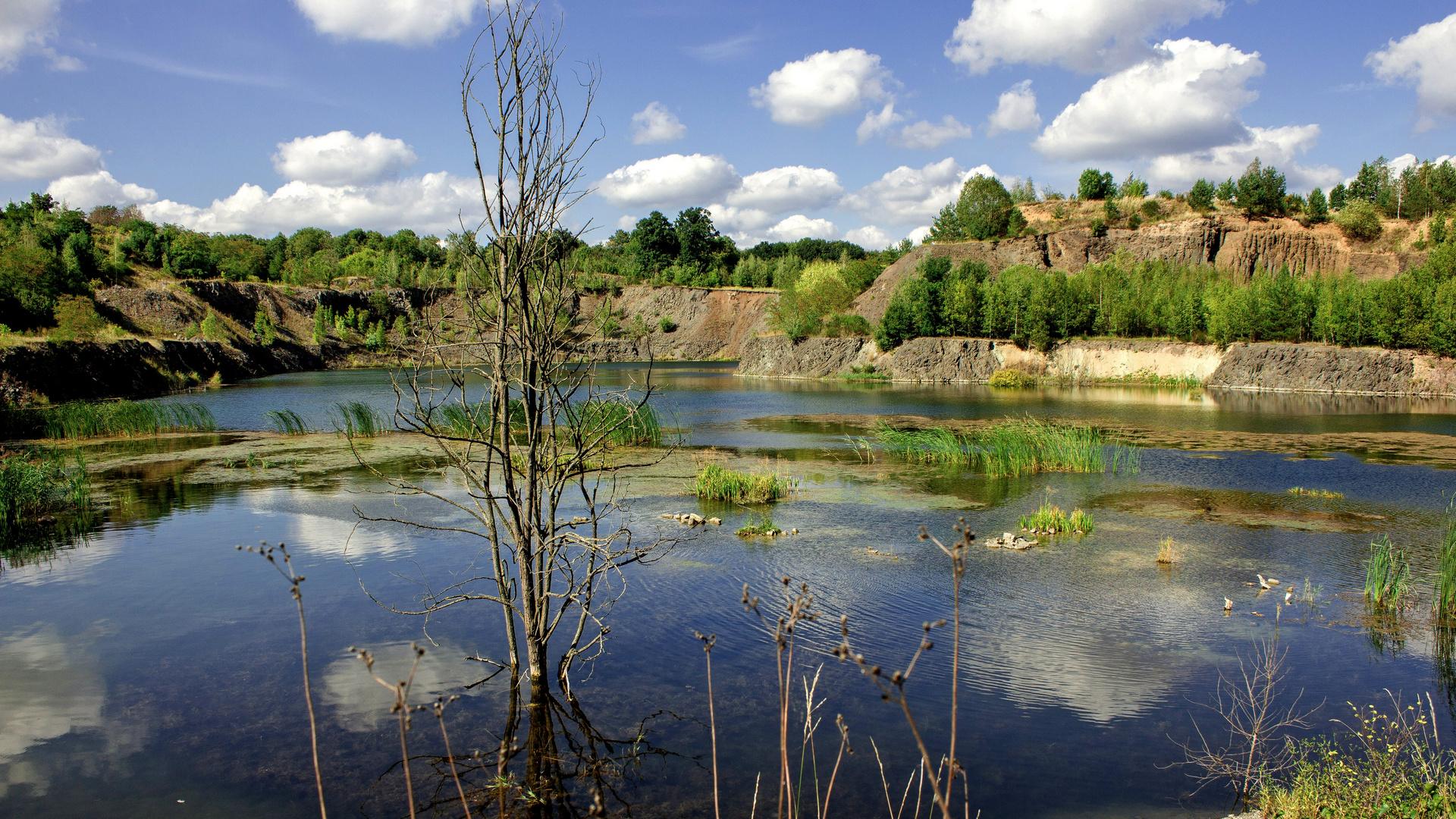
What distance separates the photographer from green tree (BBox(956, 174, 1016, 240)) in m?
64.4


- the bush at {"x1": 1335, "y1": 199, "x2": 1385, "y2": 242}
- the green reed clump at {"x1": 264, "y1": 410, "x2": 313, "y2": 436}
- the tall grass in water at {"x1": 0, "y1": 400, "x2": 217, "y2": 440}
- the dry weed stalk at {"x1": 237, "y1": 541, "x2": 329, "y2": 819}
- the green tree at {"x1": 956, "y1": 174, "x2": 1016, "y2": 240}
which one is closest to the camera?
the dry weed stalk at {"x1": 237, "y1": 541, "x2": 329, "y2": 819}

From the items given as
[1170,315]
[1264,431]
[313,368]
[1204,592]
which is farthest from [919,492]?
[313,368]

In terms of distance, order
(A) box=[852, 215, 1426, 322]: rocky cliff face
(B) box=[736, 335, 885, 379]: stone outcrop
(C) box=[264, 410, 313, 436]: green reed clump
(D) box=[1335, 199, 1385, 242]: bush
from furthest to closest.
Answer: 1. (D) box=[1335, 199, 1385, 242]: bush
2. (A) box=[852, 215, 1426, 322]: rocky cliff face
3. (B) box=[736, 335, 885, 379]: stone outcrop
4. (C) box=[264, 410, 313, 436]: green reed clump

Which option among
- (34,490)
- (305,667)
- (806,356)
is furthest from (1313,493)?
(806,356)

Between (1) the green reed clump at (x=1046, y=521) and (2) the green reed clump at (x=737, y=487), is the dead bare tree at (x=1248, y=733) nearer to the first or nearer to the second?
(1) the green reed clump at (x=1046, y=521)

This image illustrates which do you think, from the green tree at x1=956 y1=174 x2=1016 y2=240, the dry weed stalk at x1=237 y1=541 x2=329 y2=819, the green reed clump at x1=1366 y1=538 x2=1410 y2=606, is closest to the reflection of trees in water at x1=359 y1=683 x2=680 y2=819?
the dry weed stalk at x1=237 y1=541 x2=329 y2=819

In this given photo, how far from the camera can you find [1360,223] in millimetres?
58125

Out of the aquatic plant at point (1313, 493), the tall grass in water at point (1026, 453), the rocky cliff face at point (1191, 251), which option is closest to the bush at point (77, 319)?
the tall grass in water at point (1026, 453)

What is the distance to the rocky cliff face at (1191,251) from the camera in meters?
57.9

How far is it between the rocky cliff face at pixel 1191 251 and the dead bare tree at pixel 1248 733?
51.7 m

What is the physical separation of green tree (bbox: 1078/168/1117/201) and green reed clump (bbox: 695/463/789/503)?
6344 centimetres

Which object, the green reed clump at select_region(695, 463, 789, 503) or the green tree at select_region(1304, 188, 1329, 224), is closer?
the green reed clump at select_region(695, 463, 789, 503)

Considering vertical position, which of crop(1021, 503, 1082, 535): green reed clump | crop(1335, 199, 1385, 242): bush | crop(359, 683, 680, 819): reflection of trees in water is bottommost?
crop(359, 683, 680, 819): reflection of trees in water

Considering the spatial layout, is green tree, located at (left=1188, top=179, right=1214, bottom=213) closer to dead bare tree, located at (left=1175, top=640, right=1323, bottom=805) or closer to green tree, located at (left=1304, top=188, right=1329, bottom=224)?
green tree, located at (left=1304, top=188, right=1329, bottom=224)
